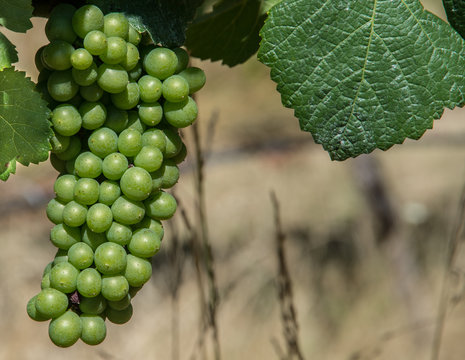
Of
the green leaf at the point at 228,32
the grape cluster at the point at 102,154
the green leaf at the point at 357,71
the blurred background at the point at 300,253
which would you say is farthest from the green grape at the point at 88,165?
the blurred background at the point at 300,253

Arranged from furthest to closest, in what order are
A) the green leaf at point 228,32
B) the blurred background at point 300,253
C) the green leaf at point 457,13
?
the blurred background at point 300,253 → the green leaf at point 228,32 → the green leaf at point 457,13

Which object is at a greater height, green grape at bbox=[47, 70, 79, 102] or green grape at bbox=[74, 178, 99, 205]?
green grape at bbox=[47, 70, 79, 102]

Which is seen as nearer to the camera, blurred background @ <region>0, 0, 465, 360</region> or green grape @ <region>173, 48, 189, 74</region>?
green grape @ <region>173, 48, 189, 74</region>

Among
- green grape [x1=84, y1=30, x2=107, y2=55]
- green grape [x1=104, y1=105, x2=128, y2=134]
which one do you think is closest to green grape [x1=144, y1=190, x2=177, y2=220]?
green grape [x1=104, y1=105, x2=128, y2=134]

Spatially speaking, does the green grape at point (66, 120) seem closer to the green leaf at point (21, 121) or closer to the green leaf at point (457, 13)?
the green leaf at point (21, 121)

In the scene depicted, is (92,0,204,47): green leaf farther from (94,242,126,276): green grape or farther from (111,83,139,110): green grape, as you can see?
(94,242,126,276): green grape

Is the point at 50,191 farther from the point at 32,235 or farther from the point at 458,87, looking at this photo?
the point at 458,87
